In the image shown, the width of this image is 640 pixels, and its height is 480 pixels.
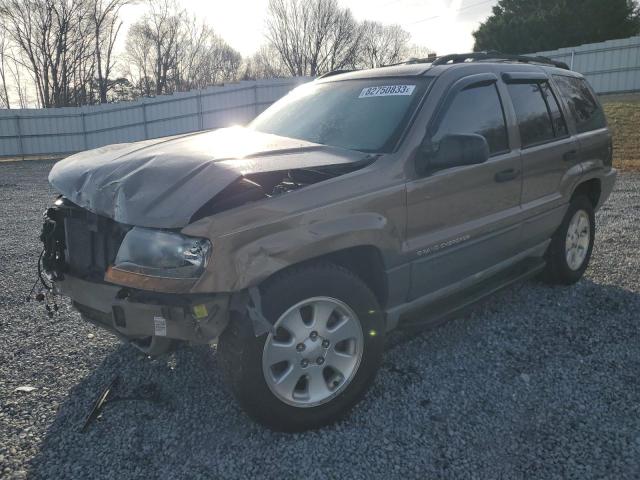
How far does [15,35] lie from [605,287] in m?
40.3

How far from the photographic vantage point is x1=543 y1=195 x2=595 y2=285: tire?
446cm

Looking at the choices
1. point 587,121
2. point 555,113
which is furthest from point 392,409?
point 587,121

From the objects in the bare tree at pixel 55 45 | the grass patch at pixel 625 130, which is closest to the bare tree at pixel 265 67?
the bare tree at pixel 55 45

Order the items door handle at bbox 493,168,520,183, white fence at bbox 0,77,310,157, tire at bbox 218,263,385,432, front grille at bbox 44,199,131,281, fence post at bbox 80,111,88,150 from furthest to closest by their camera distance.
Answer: fence post at bbox 80,111,88,150, white fence at bbox 0,77,310,157, door handle at bbox 493,168,520,183, front grille at bbox 44,199,131,281, tire at bbox 218,263,385,432

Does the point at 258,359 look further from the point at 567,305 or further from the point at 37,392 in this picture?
the point at 567,305

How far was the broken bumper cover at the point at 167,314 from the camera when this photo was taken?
2.27 m

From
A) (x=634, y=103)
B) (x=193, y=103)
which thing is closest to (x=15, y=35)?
(x=193, y=103)

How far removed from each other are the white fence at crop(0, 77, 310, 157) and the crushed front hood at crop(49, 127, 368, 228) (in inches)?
736

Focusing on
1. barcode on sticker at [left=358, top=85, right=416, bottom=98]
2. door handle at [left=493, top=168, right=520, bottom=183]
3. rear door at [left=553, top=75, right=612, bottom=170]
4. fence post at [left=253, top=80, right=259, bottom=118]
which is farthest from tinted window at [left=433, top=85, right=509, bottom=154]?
fence post at [left=253, top=80, right=259, bottom=118]

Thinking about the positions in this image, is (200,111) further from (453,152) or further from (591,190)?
(453,152)

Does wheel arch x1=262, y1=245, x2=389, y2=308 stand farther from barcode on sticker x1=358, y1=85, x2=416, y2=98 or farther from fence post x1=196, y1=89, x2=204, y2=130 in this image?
fence post x1=196, y1=89, x2=204, y2=130

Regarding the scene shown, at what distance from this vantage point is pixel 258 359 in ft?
7.82

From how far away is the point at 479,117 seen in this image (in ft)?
11.4

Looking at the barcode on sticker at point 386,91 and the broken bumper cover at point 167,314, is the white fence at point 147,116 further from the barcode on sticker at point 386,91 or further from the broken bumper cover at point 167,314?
the broken bumper cover at point 167,314
